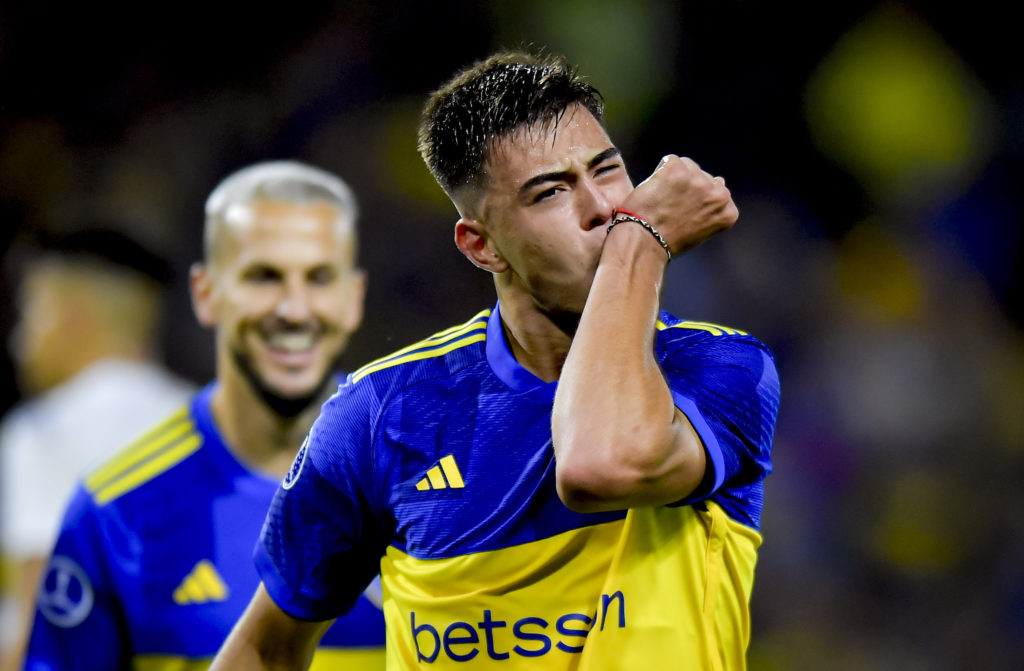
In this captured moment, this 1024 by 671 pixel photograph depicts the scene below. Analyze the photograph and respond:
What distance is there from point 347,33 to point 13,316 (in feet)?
7.72

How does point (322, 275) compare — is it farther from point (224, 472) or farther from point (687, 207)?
point (687, 207)

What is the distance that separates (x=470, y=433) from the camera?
2064 millimetres

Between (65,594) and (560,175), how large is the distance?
217 centimetres

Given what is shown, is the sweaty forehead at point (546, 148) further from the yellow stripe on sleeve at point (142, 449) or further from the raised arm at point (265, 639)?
the yellow stripe on sleeve at point (142, 449)

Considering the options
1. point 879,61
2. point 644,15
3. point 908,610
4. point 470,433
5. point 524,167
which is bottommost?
point 908,610

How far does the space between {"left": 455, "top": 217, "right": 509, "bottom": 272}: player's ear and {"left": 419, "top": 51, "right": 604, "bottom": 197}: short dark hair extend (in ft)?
0.24

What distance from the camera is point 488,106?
208 cm

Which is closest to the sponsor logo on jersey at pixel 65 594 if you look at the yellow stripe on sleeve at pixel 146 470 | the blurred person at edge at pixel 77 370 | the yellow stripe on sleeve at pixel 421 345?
the yellow stripe on sleeve at pixel 146 470

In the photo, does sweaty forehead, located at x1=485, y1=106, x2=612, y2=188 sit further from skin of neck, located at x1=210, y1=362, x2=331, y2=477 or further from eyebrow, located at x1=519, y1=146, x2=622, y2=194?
skin of neck, located at x1=210, y1=362, x2=331, y2=477

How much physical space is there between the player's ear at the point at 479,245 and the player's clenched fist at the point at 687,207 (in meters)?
0.33

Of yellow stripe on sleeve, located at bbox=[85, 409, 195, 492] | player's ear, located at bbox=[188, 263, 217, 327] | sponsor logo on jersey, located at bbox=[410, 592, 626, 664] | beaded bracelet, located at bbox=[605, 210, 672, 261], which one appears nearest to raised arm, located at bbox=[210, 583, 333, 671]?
sponsor logo on jersey, located at bbox=[410, 592, 626, 664]

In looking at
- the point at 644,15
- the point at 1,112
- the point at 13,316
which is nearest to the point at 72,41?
the point at 1,112

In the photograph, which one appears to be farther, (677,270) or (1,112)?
(1,112)

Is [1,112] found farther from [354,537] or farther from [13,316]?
[354,537]
